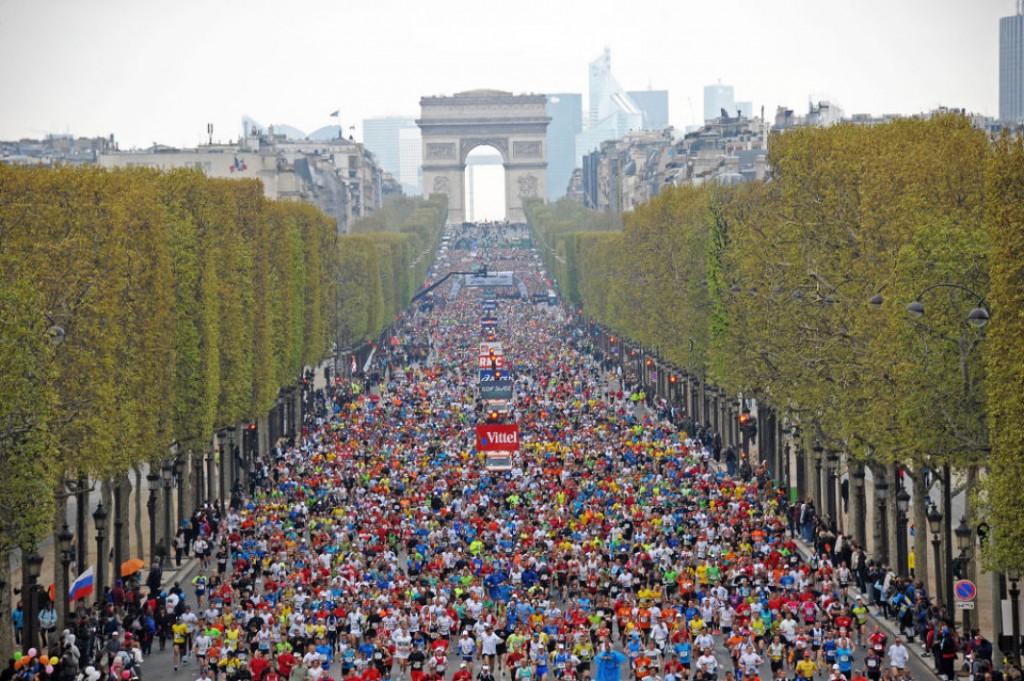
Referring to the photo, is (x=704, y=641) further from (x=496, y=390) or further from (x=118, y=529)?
(x=496, y=390)

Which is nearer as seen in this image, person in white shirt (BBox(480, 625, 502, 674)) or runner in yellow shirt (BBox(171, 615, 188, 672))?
person in white shirt (BBox(480, 625, 502, 674))

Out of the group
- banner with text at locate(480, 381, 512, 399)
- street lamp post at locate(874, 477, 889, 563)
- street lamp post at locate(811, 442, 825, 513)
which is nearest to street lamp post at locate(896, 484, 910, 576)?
street lamp post at locate(874, 477, 889, 563)

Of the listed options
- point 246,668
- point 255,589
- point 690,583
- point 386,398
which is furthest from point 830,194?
point 386,398

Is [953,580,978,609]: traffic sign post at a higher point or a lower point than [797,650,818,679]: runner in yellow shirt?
higher

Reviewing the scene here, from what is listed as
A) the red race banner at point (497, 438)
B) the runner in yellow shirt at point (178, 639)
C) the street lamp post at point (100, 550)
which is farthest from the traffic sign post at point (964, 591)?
the red race banner at point (497, 438)

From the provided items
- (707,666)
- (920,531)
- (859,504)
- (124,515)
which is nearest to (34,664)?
(707,666)

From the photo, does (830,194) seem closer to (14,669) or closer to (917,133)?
(917,133)

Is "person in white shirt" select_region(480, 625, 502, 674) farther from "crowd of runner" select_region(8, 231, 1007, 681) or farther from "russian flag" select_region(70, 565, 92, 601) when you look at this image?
"russian flag" select_region(70, 565, 92, 601)
